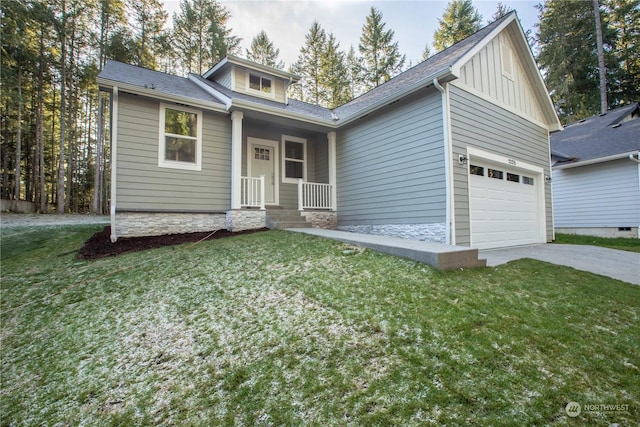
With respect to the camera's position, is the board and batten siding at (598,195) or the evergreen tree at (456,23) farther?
the evergreen tree at (456,23)

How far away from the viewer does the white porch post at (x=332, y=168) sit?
8.55 metres

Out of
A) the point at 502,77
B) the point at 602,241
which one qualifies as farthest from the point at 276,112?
the point at 602,241

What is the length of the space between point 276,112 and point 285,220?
2694 mm

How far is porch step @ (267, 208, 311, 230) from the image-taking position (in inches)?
284

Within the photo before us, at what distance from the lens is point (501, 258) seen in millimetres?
5332

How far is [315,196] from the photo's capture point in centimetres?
846

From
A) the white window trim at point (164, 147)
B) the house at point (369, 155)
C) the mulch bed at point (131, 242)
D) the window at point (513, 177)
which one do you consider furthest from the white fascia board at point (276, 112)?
the window at point (513, 177)

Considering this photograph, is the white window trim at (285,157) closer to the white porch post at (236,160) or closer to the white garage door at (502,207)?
the white porch post at (236,160)

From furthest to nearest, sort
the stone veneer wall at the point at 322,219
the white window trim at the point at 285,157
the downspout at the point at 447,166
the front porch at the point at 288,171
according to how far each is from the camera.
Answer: the white window trim at the point at 285,157
the stone veneer wall at the point at 322,219
the front porch at the point at 288,171
the downspout at the point at 447,166

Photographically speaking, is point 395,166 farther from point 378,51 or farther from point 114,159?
point 378,51

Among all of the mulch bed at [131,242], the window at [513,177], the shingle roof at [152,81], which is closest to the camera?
the mulch bed at [131,242]

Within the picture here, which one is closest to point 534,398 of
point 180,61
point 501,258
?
point 501,258

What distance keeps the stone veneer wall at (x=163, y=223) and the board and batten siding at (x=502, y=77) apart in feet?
20.4

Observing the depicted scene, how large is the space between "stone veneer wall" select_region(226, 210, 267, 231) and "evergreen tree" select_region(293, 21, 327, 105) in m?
14.6
